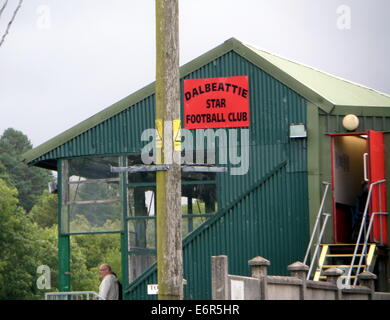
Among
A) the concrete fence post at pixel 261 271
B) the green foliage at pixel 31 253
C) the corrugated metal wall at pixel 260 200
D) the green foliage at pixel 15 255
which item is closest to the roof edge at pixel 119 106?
the corrugated metal wall at pixel 260 200

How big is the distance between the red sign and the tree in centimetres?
10277

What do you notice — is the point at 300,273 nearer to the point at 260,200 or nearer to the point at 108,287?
the point at 108,287

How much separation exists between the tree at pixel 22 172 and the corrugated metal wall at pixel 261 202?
10331cm

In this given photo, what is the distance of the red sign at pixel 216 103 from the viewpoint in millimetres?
27359

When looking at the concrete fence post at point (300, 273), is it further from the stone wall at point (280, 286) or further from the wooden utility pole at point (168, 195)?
the wooden utility pole at point (168, 195)

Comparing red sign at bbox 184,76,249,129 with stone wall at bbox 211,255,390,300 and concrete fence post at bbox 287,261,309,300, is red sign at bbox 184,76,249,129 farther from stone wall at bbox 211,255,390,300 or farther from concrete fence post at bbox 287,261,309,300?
concrete fence post at bbox 287,261,309,300

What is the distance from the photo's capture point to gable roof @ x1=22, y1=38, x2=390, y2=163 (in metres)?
26.7

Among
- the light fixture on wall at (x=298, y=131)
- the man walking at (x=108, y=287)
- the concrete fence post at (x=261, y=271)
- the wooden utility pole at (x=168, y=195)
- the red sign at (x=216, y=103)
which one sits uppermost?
the red sign at (x=216, y=103)

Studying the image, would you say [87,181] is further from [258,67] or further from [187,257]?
[258,67]

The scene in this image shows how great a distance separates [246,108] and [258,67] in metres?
1.13

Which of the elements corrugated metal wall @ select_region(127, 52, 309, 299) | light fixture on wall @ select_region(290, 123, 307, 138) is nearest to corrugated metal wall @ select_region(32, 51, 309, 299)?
corrugated metal wall @ select_region(127, 52, 309, 299)

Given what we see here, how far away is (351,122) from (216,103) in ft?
12.6

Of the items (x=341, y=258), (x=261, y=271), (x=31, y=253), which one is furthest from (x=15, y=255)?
(x=261, y=271)
